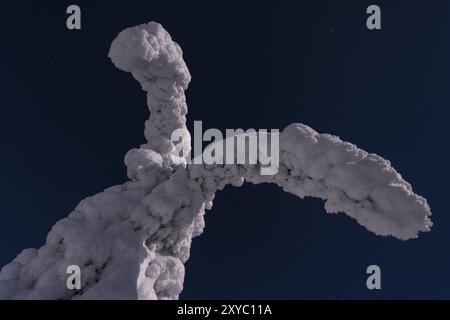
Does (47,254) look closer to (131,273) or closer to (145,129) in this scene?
(131,273)

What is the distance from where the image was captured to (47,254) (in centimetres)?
679

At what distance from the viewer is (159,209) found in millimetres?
7457

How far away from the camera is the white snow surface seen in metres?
6.00

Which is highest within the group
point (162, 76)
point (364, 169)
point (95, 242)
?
point (162, 76)

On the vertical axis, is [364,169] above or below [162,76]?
below

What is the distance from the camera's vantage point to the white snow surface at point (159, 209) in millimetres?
6000
